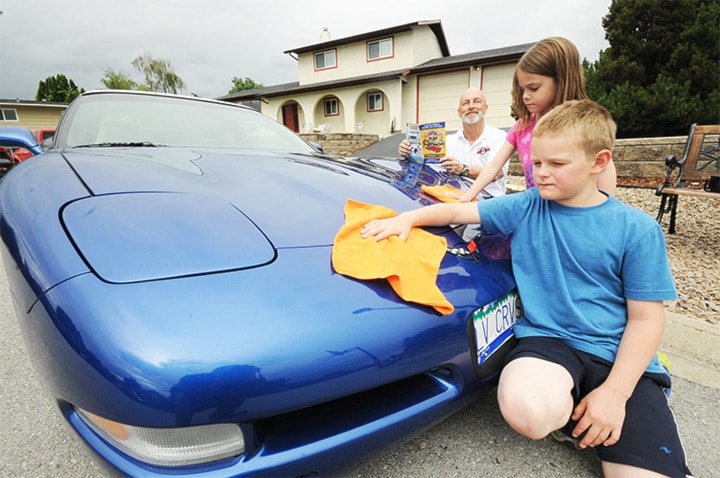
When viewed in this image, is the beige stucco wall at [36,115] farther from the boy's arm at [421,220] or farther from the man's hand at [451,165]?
the boy's arm at [421,220]

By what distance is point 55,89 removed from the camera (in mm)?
34156

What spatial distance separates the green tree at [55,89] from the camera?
33625 millimetres

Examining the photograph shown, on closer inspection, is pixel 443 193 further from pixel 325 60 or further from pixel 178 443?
pixel 325 60

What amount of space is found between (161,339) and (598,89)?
9.17m

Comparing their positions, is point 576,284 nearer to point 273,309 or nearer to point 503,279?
point 503,279

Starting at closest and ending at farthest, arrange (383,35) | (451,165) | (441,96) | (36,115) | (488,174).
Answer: (488,174) < (451,165) < (441,96) < (383,35) < (36,115)

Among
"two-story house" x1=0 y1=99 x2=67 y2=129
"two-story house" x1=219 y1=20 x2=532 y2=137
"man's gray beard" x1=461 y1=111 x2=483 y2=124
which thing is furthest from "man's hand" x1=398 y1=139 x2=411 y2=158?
"two-story house" x1=0 y1=99 x2=67 y2=129

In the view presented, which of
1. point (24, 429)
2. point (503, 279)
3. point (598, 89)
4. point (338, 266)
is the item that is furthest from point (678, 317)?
point (598, 89)

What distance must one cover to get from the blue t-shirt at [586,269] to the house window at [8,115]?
3286cm

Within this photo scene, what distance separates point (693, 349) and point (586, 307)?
1.10 meters

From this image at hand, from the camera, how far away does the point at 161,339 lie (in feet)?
2.18

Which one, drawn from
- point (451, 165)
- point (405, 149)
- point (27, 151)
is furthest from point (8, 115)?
point (451, 165)

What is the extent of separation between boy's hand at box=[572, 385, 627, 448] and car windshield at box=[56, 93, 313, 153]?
69.9 inches

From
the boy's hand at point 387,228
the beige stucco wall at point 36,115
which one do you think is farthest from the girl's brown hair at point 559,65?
the beige stucco wall at point 36,115
